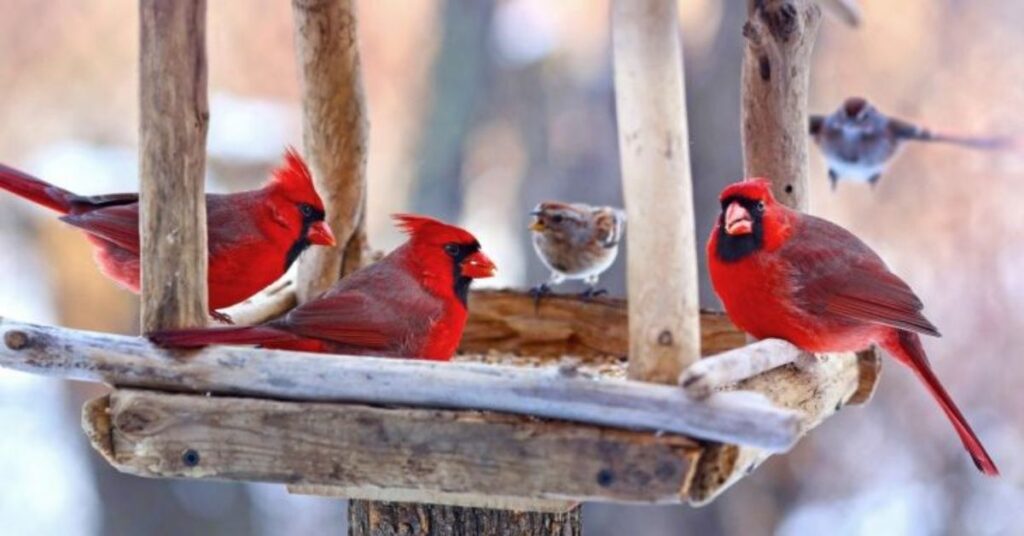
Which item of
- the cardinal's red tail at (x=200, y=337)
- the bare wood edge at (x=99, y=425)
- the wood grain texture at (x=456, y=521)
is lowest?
the wood grain texture at (x=456, y=521)

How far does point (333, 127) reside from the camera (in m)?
3.04

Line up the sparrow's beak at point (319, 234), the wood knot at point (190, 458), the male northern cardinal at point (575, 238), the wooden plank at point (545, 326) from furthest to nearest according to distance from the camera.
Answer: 1. the male northern cardinal at point (575, 238)
2. the wooden plank at point (545, 326)
3. the sparrow's beak at point (319, 234)
4. the wood knot at point (190, 458)

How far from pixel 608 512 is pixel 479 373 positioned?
8.27 ft

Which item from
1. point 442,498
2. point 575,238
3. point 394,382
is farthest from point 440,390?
point 575,238

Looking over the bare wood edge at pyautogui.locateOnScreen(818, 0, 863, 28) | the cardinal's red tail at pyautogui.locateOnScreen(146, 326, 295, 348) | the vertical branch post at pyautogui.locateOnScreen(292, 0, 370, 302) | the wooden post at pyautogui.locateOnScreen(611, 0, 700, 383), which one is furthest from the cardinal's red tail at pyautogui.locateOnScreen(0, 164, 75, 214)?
the bare wood edge at pyautogui.locateOnScreen(818, 0, 863, 28)

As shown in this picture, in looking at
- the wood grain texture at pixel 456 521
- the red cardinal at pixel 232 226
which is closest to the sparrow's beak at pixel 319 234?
the red cardinal at pixel 232 226

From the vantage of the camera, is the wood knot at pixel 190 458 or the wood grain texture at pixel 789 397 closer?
the wood grain texture at pixel 789 397

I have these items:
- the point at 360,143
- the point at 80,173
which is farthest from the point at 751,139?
the point at 80,173

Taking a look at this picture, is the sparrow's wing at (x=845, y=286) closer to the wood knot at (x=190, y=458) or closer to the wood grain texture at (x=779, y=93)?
the wood grain texture at (x=779, y=93)

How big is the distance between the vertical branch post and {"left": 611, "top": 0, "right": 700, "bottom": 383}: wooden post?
43.8 inches

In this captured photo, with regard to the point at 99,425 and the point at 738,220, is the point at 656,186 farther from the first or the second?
the point at 99,425

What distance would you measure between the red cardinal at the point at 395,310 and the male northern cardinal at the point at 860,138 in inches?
56.2

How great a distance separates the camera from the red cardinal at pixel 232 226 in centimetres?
250

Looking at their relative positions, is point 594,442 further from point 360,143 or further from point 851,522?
point 851,522
